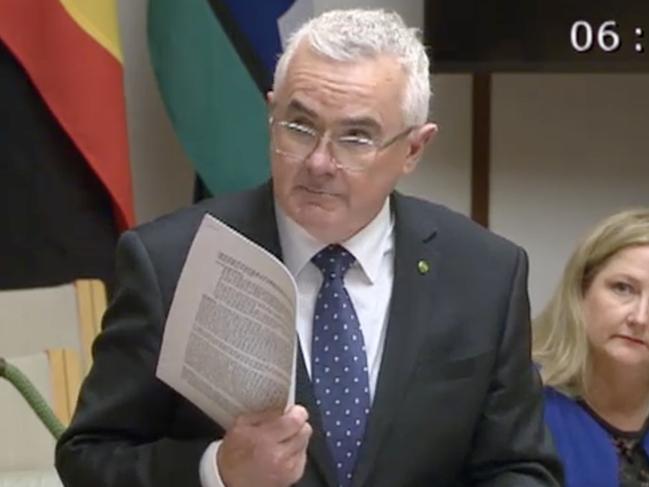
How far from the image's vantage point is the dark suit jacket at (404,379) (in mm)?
1458

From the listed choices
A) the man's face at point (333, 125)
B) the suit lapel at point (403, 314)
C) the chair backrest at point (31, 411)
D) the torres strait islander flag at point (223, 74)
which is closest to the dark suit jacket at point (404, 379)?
the suit lapel at point (403, 314)

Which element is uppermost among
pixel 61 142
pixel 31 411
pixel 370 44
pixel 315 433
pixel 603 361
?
pixel 370 44

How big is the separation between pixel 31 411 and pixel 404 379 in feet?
4.26

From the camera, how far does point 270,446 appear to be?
4.18ft

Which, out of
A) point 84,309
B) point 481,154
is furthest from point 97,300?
point 481,154

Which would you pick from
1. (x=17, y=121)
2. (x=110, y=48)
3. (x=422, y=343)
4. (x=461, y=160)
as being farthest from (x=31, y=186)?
(x=422, y=343)

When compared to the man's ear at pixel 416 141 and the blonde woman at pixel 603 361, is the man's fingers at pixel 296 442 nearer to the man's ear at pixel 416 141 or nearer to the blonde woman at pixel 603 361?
the man's ear at pixel 416 141

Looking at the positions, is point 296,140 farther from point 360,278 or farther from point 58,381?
point 58,381

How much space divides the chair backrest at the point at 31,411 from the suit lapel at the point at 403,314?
47.7 inches

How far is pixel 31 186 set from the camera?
2.85 m

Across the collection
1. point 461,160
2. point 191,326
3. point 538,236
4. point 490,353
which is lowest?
point 538,236

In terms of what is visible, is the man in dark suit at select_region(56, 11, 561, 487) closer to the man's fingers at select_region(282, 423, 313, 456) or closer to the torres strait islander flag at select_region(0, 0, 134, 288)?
the man's fingers at select_region(282, 423, 313, 456)

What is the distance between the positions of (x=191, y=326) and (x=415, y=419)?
0.35 meters

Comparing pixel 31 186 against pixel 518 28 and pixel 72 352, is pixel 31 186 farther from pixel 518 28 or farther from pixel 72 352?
pixel 518 28
